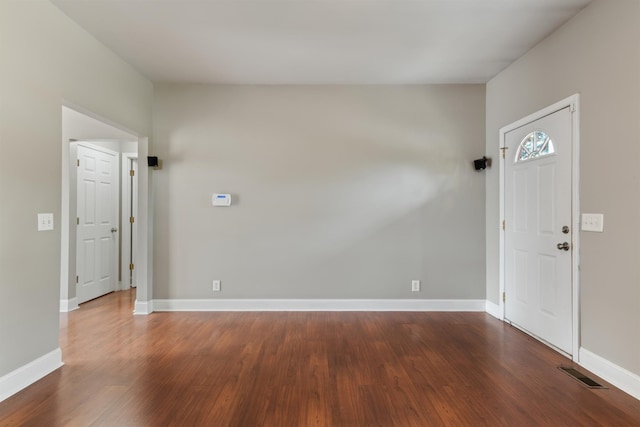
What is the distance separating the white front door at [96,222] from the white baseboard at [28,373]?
2.08m

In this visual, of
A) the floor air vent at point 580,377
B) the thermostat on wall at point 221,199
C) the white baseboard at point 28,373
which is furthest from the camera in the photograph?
the thermostat on wall at point 221,199

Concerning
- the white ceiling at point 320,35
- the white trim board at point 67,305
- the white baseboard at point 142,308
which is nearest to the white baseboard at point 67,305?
the white trim board at point 67,305

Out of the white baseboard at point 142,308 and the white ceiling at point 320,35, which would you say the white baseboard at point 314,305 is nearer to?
the white baseboard at point 142,308

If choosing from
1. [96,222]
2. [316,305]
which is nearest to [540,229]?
[316,305]

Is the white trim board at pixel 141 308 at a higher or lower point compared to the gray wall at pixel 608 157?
lower

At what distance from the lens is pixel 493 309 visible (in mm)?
3766

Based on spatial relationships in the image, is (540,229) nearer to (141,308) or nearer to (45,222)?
(45,222)

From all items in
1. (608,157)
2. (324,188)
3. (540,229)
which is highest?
(608,157)

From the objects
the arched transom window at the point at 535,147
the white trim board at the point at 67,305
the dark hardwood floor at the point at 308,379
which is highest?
the arched transom window at the point at 535,147

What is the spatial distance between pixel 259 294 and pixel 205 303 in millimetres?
679

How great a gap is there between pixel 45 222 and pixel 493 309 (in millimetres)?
4544

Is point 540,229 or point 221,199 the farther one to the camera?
point 221,199

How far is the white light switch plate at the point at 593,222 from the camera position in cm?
233

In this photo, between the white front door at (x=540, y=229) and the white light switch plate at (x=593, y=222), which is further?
the white front door at (x=540, y=229)
